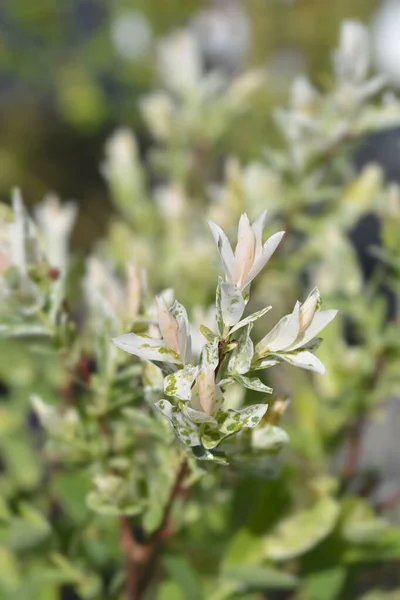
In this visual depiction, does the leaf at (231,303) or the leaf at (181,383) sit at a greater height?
the leaf at (231,303)

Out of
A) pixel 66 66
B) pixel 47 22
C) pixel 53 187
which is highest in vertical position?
pixel 47 22

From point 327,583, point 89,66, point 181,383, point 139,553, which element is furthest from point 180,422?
point 89,66

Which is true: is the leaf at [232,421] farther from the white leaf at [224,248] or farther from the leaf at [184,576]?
the leaf at [184,576]

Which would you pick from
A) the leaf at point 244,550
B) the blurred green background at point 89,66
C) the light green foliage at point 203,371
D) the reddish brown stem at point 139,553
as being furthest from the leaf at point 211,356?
the blurred green background at point 89,66

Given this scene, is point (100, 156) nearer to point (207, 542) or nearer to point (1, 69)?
point (1, 69)

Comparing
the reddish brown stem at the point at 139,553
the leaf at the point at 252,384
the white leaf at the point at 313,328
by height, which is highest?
the white leaf at the point at 313,328

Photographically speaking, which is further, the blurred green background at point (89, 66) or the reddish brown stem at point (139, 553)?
the blurred green background at point (89, 66)

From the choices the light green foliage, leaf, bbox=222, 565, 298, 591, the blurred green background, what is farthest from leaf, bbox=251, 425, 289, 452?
the blurred green background

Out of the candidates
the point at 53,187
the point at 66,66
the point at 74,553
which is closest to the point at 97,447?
the point at 74,553
